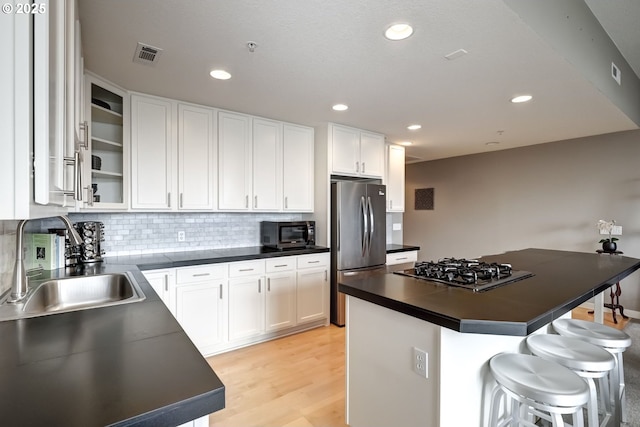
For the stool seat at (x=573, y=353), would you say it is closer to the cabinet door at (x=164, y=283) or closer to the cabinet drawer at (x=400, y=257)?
the cabinet drawer at (x=400, y=257)

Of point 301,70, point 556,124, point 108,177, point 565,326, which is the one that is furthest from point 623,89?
point 108,177

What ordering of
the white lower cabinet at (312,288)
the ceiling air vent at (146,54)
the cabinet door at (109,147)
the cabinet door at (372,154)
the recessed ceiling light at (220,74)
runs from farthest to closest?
the cabinet door at (372,154), the white lower cabinet at (312,288), the cabinet door at (109,147), the recessed ceiling light at (220,74), the ceiling air vent at (146,54)

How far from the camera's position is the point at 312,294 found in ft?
11.6

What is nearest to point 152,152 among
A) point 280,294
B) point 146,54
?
point 146,54

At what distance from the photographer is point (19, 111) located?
601 millimetres

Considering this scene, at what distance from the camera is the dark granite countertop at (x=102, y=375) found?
635 millimetres

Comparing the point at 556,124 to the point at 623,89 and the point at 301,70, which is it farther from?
the point at 301,70

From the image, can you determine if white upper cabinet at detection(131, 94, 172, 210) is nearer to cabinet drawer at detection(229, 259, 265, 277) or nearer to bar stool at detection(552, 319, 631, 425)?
cabinet drawer at detection(229, 259, 265, 277)

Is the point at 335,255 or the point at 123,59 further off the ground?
the point at 123,59

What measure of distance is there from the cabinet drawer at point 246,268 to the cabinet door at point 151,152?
842 millimetres

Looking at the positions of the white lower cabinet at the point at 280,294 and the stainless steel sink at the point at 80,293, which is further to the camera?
the white lower cabinet at the point at 280,294

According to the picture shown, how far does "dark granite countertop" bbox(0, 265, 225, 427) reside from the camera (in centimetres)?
63

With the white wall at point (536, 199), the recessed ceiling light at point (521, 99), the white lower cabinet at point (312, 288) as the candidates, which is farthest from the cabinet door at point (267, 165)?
the white wall at point (536, 199)

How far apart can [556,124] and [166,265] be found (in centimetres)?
432
